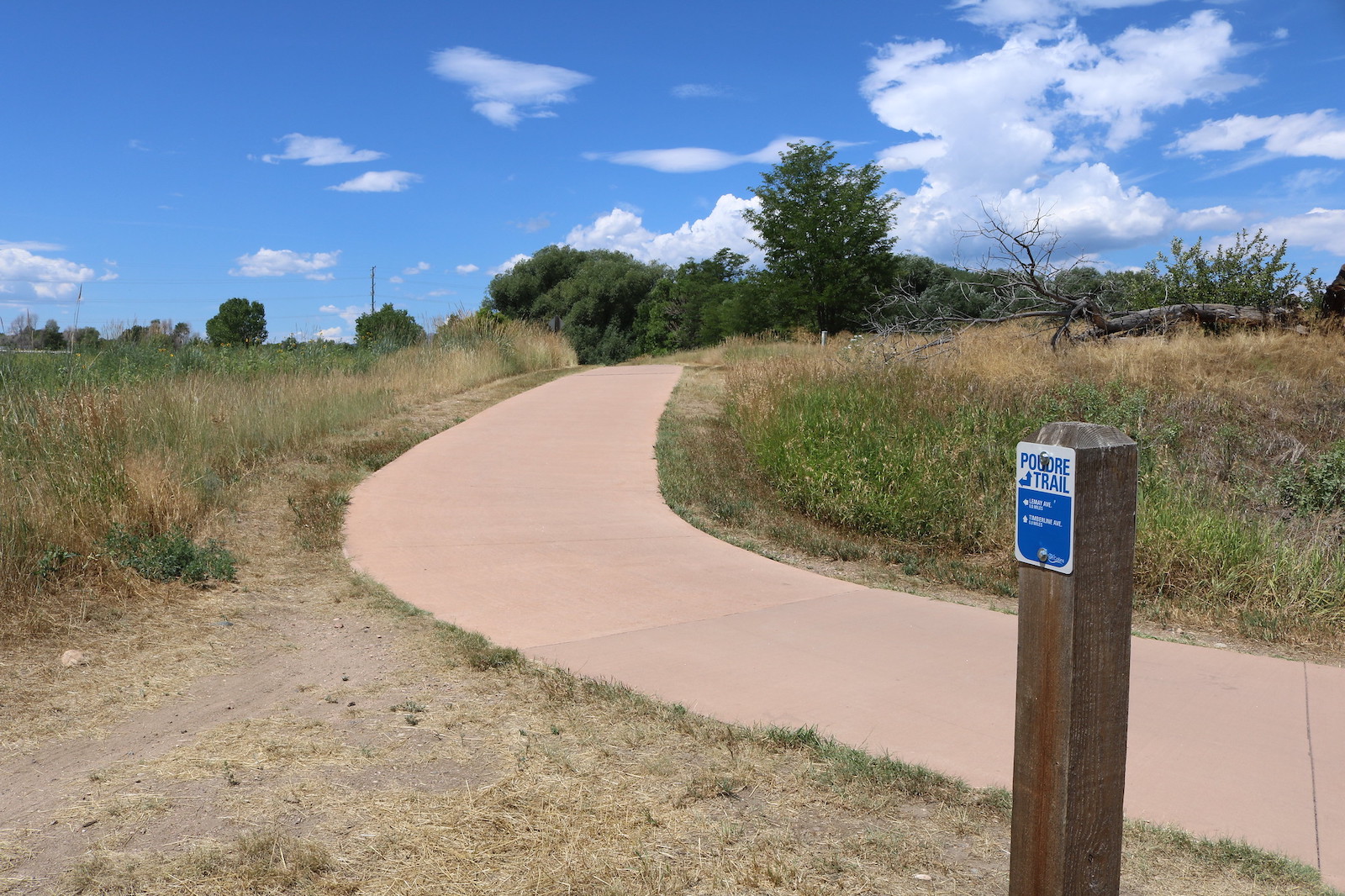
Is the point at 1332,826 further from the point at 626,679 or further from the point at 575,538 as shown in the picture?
the point at 575,538

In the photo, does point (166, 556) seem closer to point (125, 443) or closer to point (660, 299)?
point (125, 443)

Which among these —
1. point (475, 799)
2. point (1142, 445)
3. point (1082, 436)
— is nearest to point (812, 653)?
point (475, 799)

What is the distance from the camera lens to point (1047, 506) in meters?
2.27

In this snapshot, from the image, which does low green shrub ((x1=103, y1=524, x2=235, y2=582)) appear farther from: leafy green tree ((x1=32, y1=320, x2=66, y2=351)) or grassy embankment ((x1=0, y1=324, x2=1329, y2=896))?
leafy green tree ((x1=32, y1=320, x2=66, y2=351))

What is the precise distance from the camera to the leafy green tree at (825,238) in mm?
36531

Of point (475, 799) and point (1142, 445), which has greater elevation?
point (1142, 445)

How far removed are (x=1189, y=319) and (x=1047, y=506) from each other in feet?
47.4

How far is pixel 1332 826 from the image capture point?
3.28m

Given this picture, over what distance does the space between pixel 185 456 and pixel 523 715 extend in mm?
5437

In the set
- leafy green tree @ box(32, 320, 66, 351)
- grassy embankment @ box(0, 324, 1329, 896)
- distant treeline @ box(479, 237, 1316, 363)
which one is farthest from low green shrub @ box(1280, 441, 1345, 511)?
distant treeline @ box(479, 237, 1316, 363)

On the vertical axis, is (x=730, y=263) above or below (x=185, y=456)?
above

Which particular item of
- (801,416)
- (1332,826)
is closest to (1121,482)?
(1332,826)

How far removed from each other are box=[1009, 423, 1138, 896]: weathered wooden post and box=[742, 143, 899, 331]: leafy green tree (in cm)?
3441

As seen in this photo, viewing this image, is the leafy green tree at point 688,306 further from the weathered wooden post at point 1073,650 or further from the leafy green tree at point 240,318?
the weathered wooden post at point 1073,650
